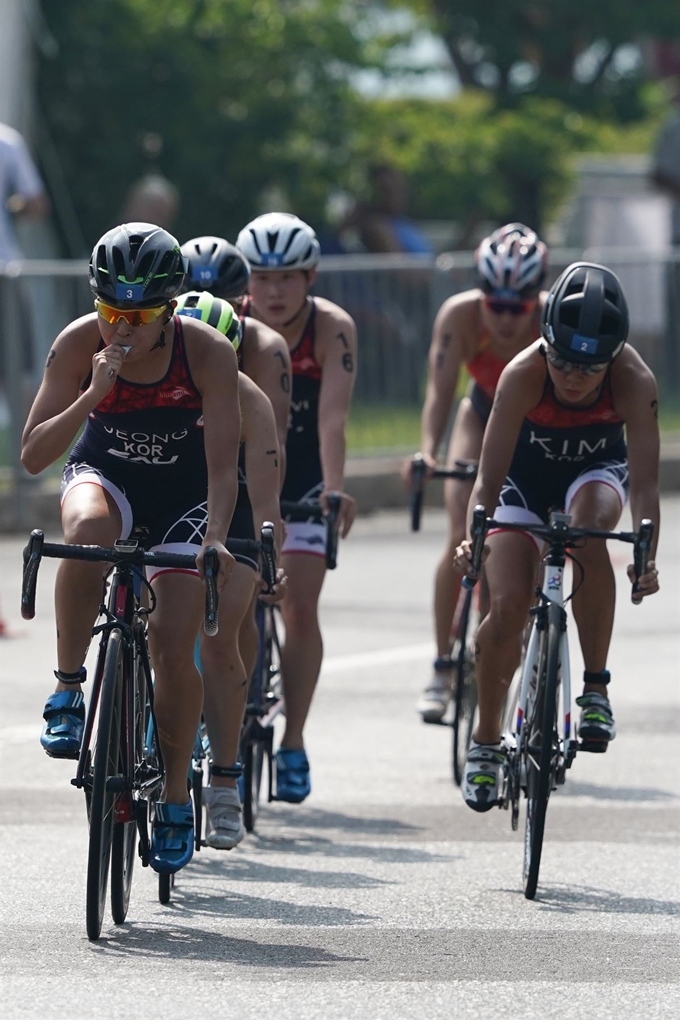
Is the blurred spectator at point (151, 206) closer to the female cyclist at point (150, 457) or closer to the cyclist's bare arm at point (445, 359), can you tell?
the cyclist's bare arm at point (445, 359)

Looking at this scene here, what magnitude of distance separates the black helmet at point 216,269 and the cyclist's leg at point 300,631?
A: 1.18 metres

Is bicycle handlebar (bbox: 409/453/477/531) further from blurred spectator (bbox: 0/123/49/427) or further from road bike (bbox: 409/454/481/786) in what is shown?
blurred spectator (bbox: 0/123/49/427)

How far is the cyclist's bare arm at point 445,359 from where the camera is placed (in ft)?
32.8

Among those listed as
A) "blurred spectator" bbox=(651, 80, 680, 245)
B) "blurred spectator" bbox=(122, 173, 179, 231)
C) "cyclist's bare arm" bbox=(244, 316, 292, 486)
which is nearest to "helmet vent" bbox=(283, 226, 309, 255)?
"cyclist's bare arm" bbox=(244, 316, 292, 486)

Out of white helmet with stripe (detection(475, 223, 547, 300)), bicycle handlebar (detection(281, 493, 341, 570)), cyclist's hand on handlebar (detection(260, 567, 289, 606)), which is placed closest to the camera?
cyclist's hand on handlebar (detection(260, 567, 289, 606))

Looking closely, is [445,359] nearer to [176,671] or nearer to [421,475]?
[421,475]

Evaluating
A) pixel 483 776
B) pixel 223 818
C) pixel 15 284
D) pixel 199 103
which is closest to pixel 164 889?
pixel 223 818

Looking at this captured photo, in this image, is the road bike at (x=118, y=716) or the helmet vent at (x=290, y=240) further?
the helmet vent at (x=290, y=240)

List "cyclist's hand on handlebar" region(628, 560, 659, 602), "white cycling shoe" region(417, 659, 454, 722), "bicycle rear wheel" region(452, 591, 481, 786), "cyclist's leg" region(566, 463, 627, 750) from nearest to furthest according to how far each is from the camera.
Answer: "cyclist's hand on handlebar" region(628, 560, 659, 602), "cyclist's leg" region(566, 463, 627, 750), "bicycle rear wheel" region(452, 591, 481, 786), "white cycling shoe" region(417, 659, 454, 722)

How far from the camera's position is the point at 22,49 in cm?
1900

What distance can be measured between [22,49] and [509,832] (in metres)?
11.9

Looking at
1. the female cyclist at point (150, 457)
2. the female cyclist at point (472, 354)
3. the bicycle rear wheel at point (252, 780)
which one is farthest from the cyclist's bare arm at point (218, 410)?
the female cyclist at point (472, 354)

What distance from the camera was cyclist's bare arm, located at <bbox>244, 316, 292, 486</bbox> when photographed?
8.24 meters

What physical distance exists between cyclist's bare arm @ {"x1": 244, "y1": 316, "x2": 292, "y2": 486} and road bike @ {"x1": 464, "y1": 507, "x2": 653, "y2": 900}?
40.2 inches
